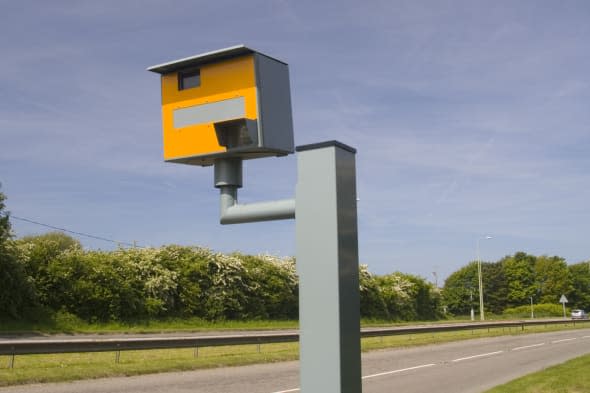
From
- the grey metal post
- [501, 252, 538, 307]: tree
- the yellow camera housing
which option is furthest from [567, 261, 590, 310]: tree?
the grey metal post

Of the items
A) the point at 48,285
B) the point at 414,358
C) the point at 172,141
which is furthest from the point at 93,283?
the point at 172,141

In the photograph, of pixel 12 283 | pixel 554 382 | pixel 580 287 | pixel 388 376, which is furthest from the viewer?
pixel 580 287

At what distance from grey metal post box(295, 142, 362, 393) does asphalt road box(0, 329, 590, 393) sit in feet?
38.2

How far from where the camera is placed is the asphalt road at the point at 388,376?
13492 millimetres

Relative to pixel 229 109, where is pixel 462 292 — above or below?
below

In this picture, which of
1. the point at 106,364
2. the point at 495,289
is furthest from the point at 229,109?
the point at 495,289

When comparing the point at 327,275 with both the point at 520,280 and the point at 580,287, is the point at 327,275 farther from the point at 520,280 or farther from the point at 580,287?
the point at 580,287

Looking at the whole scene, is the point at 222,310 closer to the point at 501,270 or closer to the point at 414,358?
the point at 414,358

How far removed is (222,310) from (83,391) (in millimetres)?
28993

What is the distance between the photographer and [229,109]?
2402 mm

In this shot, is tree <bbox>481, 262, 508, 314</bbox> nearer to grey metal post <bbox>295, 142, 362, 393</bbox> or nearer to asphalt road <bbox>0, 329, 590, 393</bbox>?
asphalt road <bbox>0, 329, 590, 393</bbox>

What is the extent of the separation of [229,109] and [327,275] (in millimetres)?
779

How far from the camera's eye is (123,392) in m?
12.5

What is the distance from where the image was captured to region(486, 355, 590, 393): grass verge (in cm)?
1341
